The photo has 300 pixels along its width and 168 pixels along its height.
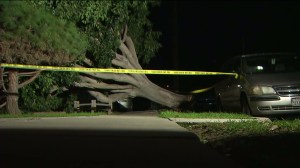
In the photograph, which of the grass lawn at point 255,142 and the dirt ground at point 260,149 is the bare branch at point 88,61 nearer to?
the grass lawn at point 255,142

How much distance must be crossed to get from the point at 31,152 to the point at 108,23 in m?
10.4

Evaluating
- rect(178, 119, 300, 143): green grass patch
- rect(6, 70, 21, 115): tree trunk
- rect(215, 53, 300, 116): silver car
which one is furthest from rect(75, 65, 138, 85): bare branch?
rect(178, 119, 300, 143): green grass patch

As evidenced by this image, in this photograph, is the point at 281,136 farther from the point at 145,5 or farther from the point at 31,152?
the point at 145,5

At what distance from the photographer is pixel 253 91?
37.0 ft

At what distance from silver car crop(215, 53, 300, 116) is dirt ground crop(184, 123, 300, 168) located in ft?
12.2

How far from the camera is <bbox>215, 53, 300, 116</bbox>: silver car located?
36.3ft

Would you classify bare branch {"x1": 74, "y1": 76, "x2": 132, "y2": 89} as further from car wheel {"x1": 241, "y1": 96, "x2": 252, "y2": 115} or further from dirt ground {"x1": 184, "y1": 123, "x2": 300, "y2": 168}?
dirt ground {"x1": 184, "y1": 123, "x2": 300, "y2": 168}

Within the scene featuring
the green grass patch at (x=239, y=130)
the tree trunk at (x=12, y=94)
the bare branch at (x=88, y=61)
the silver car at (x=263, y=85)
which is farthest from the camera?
the bare branch at (x=88, y=61)

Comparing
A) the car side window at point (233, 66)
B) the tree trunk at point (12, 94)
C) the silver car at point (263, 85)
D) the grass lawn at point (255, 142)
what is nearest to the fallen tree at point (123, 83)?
the tree trunk at point (12, 94)

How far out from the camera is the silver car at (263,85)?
11.1m

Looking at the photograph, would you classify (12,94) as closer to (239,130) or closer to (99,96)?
(99,96)

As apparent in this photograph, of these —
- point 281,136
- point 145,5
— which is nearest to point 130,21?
point 145,5

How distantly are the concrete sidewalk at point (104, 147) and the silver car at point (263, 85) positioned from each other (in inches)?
A: 137

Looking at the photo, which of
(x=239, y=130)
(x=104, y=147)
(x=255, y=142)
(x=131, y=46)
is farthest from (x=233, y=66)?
(x=104, y=147)
